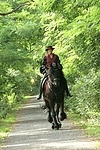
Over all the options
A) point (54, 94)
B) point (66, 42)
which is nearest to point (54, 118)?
point (54, 94)

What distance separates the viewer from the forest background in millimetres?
14086

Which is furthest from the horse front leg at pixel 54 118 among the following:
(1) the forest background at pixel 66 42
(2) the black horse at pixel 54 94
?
(1) the forest background at pixel 66 42

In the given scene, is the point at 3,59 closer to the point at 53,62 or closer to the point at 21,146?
the point at 53,62

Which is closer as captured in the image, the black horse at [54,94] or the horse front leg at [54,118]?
the black horse at [54,94]

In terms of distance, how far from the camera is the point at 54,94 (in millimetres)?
17031

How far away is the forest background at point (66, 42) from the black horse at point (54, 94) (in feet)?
4.82

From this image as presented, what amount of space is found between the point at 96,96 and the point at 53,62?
11.3 feet

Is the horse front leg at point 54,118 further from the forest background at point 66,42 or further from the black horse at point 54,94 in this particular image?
the forest background at point 66,42

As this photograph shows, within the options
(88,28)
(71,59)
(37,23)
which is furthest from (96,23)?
(37,23)

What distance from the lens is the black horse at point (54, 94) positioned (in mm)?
16547

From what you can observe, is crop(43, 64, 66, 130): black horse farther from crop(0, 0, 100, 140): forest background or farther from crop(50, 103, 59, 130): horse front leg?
crop(0, 0, 100, 140): forest background

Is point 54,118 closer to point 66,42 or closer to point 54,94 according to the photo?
point 54,94

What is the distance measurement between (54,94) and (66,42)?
557 cm

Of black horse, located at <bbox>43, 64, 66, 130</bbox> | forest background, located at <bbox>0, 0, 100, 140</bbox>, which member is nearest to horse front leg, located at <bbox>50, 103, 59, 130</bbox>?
black horse, located at <bbox>43, 64, 66, 130</bbox>
